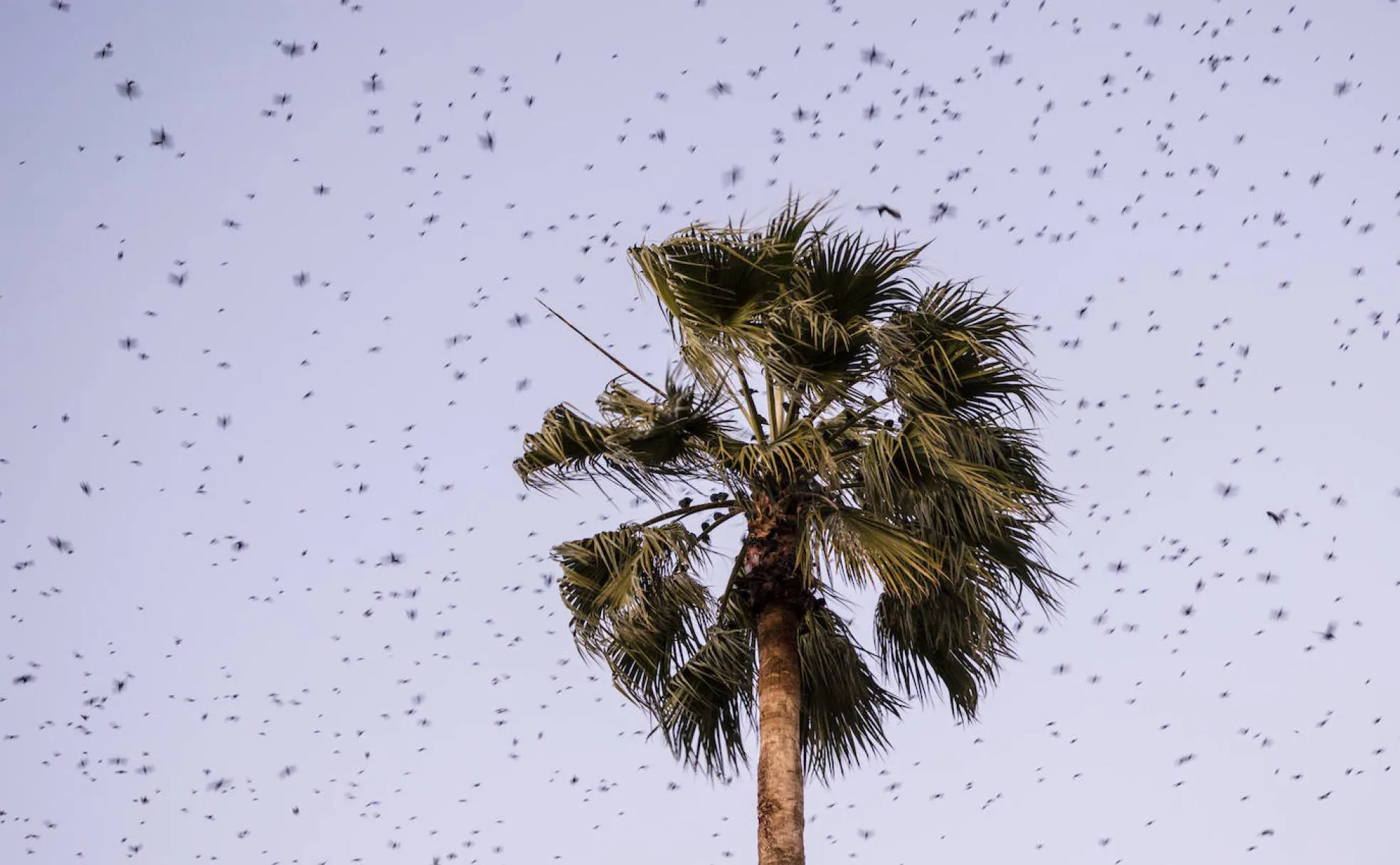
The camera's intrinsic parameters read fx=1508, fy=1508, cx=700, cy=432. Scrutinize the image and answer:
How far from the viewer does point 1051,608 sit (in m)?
9.37

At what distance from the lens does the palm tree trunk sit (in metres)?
8.20

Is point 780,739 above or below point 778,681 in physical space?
below

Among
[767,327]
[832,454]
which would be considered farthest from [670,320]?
[832,454]

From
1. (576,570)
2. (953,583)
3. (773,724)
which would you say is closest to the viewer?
(773,724)

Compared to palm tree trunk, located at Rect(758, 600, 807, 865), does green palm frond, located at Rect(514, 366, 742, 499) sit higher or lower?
higher

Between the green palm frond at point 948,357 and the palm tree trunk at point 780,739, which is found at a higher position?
the green palm frond at point 948,357

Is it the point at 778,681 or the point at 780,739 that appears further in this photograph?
the point at 778,681

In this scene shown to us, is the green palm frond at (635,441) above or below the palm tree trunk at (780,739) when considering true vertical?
above

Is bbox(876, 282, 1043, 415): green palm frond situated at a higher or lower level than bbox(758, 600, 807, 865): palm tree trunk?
higher

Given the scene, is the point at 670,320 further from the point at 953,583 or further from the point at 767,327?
the point at 953,583

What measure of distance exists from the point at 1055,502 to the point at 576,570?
3080 mm

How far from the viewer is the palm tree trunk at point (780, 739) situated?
8.20 meters

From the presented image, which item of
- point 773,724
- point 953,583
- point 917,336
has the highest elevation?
point 917,336

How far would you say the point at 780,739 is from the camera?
8.51 meters
